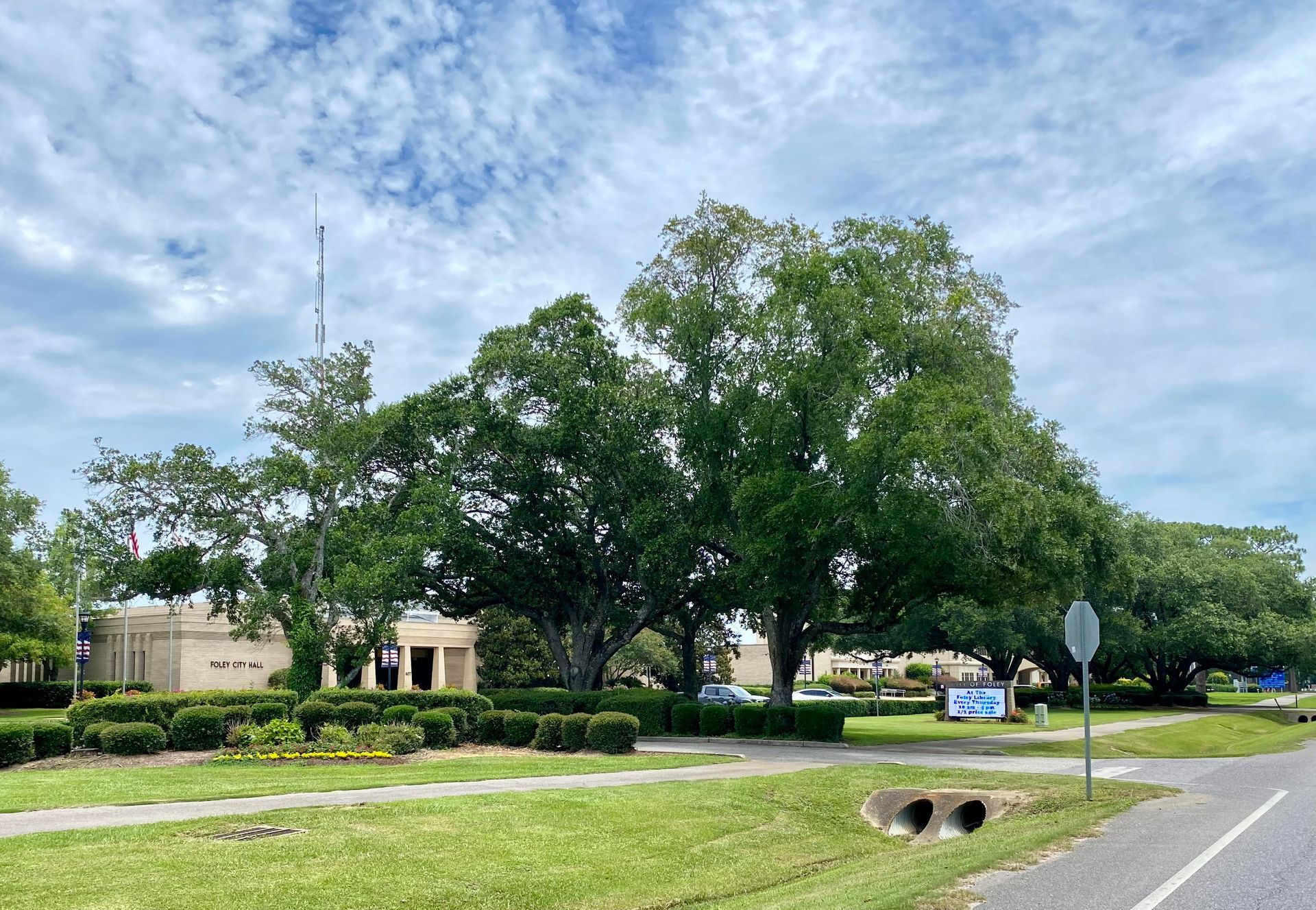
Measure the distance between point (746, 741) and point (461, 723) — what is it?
8685mm

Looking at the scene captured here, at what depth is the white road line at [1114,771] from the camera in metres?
20.2

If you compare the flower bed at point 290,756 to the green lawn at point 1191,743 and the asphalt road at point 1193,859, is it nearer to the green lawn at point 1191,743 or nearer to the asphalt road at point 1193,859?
the asphalt road at point 1193,859

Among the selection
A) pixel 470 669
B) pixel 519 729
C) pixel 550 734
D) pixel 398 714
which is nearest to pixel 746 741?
pixel 550 734

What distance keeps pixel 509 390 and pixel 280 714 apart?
15741 mm

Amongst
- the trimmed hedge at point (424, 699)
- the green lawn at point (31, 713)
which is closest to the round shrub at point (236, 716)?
the trimmed hedge at point (424, 699)

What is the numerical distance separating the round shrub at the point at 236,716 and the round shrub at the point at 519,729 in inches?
222

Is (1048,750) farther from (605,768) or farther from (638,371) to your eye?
(638,371)

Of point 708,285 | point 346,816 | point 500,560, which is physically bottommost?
point 346,816

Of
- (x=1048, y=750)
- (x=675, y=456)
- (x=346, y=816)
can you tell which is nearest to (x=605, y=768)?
(x=346, y=816)

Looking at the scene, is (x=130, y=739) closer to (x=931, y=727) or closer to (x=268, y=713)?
(x=268, y=713)

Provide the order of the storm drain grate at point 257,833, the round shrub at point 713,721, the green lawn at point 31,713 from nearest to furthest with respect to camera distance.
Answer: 1. the storm drain grate at point 257,833
2. the round shrub at point 713,721
3. the green lawn at point 31,713

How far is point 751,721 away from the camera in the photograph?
31.5 metres

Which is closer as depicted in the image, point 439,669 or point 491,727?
point 491,727

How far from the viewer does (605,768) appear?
19.7 meters
